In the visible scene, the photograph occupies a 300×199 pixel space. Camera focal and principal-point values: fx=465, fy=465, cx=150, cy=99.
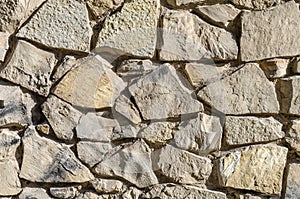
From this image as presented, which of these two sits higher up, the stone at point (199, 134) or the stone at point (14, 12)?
the stone at point (14, 12)

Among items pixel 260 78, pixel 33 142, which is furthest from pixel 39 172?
pixel 260 78

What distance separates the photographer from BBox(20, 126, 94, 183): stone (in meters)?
1.64

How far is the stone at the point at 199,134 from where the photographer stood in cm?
169

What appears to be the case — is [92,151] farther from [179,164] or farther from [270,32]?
[270,32]

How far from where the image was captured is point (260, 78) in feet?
5.52

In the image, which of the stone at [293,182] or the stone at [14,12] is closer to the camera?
the stone at [14,12]

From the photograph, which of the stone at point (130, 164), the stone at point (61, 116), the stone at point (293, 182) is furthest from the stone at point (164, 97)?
the stone at point (293, 182)

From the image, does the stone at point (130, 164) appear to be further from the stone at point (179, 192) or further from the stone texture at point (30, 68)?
the stone texture at point (30, 68)

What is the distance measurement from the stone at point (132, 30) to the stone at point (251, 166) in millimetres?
486

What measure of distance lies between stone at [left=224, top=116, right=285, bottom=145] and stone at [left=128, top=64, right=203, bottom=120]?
0.49 ft

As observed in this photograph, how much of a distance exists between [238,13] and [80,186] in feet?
2.77

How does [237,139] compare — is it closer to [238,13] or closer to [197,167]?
[197,167]

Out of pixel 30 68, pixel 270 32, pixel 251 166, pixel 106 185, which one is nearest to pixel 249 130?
pixel 251 166

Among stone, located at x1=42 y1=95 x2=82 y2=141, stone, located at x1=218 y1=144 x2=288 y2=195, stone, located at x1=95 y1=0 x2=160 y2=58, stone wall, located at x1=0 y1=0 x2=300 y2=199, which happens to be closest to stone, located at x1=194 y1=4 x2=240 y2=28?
stone wall, located at x1=0 y1=0 x2=300 y2=199
